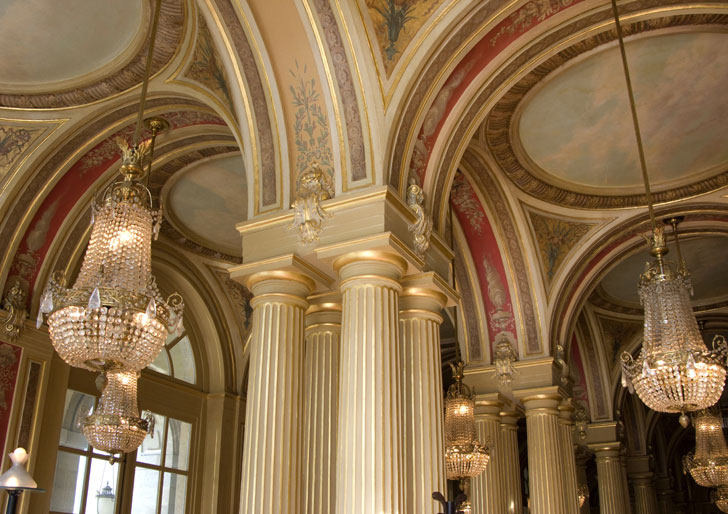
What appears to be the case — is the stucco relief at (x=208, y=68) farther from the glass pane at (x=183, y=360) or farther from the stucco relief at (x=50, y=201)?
the glass pane at (x=183, y=360)

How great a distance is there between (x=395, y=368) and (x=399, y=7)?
9.66 feet

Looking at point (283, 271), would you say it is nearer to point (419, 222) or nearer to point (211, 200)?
point (419, 222)

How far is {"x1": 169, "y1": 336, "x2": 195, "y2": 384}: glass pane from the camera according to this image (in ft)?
38.3

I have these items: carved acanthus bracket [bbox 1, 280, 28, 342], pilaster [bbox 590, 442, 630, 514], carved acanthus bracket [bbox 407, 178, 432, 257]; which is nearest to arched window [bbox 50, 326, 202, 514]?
carved acanthus bracket [bbox 1, 280, 28, 342]

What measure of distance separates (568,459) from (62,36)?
328 inches

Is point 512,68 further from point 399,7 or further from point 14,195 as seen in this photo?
point 14,195

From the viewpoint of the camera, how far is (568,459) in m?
10.2

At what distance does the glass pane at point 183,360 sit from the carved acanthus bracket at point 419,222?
6.88 metres

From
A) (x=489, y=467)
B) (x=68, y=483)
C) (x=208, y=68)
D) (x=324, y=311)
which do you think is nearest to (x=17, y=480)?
(x=324, y=311)

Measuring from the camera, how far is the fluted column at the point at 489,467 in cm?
961

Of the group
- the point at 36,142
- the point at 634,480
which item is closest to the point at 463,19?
the point at 36,142

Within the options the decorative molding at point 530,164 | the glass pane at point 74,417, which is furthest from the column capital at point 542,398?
the glass pane at point 74,417

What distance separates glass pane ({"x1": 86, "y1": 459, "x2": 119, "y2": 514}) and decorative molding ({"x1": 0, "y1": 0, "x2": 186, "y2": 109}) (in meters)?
4.79

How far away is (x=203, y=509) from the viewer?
11.3 meters
